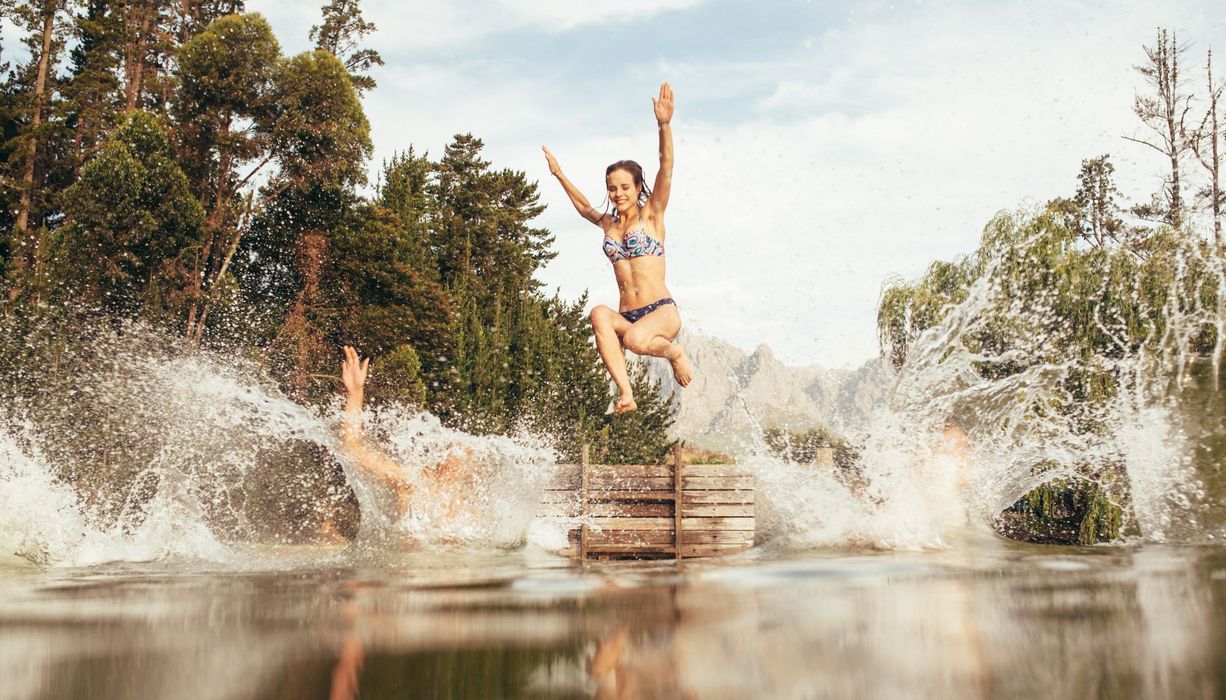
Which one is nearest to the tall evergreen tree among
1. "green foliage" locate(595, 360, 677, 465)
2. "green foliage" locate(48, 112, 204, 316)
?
"green foliage" locate(48, 112, 204, 316)

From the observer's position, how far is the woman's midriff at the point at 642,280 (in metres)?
6.73

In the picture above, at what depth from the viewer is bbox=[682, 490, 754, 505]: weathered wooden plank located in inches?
525

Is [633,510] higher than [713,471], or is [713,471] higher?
[713,471]

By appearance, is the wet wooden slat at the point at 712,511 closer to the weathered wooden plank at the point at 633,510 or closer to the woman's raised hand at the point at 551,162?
the weathered wooden plank at the point at 633,510

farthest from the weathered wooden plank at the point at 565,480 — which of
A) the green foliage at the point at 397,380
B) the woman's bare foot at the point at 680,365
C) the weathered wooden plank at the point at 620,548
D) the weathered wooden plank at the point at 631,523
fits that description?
the green foliage at the point at 397,380

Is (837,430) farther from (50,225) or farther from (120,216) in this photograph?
(50,225)

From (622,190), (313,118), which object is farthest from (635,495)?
(313,118)

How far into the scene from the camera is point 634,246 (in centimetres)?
669

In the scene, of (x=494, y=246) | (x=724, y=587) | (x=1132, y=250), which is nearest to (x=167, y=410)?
(x=724, y=587)

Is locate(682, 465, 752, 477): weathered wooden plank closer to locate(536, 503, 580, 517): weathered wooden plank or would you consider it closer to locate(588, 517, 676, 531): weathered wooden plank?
locate(588, 517, 676, 531): weathered wooden plank

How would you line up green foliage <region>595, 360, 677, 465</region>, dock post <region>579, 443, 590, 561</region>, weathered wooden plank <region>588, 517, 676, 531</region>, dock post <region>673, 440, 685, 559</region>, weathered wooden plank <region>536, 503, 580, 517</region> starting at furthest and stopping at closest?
green foliage <region>595, 360, 677, 465</region>, weathered wooden plank <region>588, 517, 676, 531</region>, dock post <region>673, 440, 685, 559</region>, weathered wooden plank <region>536, 503, 580, 517</region>, dock post <region>579, 443, 590, 561</region>

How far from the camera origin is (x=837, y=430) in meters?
7.74

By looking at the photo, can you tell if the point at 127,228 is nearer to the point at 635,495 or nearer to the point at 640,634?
the point at 635,495

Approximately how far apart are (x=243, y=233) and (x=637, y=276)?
17520mm
